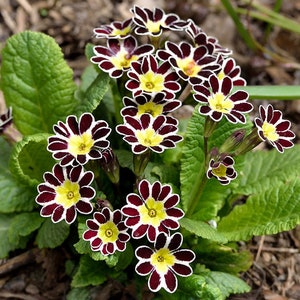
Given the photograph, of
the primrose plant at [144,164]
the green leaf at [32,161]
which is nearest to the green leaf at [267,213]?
the primrose plant at [144,164]

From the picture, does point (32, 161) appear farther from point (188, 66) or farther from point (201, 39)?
point (201, 39)

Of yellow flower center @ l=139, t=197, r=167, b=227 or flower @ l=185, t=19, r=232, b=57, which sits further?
flower @ l=185, t=19, r=232, b=57

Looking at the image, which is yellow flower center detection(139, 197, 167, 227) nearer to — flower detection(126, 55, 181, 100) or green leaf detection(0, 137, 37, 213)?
flower detection(126, 55, 181, 100)

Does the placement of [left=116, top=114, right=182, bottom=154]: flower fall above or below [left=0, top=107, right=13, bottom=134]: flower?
above

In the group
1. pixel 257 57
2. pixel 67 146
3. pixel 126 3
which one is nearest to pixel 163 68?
pixel 67 146

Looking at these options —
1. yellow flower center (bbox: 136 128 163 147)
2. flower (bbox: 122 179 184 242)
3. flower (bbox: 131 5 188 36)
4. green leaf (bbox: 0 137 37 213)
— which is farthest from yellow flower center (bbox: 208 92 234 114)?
green leaf (bbox: 0 137 37 213)

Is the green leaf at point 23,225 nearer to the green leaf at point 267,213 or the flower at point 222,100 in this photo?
the green leaf at point 267,213
